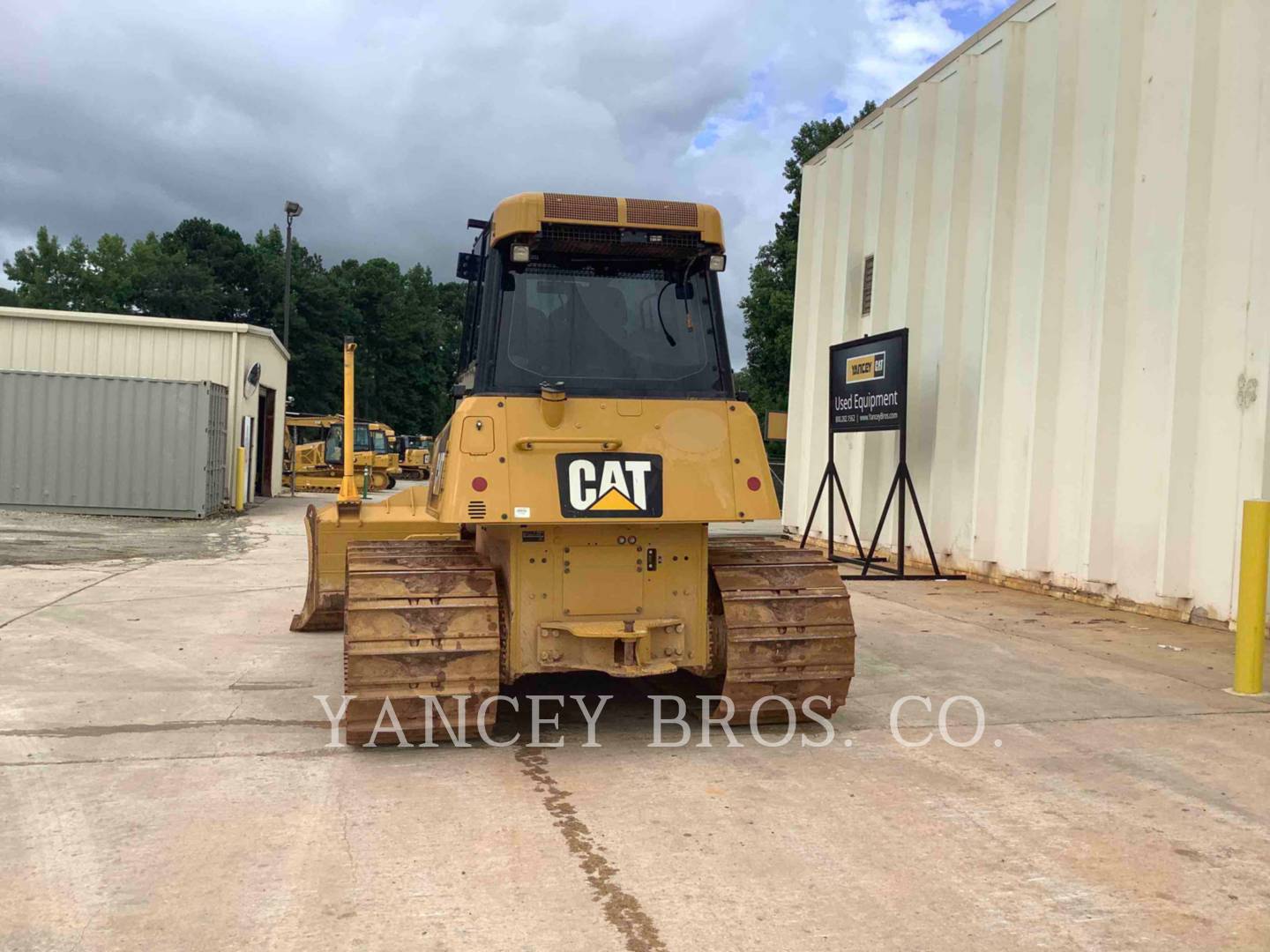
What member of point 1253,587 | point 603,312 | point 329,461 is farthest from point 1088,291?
point 329,461

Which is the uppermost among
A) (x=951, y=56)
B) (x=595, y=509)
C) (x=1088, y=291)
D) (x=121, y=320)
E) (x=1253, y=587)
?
(x=951, y=56)

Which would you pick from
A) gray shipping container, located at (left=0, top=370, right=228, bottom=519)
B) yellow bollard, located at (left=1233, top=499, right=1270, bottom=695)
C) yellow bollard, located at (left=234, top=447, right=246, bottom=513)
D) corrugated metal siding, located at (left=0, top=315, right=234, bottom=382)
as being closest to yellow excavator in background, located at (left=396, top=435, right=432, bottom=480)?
yellow bollard, located at (left=234, top=447, right=246, bottom=513)

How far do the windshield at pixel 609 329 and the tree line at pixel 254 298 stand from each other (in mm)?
62910

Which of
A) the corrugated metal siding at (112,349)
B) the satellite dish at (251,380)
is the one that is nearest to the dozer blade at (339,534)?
the corrugated metal siding at (112,349)

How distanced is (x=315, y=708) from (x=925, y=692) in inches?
156

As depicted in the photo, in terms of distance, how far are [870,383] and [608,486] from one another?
394 inches

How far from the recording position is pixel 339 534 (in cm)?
883

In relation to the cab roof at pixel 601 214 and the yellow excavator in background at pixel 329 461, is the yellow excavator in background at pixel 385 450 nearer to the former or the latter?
the yellow excavator in background at pixel 329 461

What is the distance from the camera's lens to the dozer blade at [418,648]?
5.23m

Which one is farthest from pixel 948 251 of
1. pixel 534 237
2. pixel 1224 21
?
pixel 534 237

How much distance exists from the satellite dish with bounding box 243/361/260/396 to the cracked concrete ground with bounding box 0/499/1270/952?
59.4 feet

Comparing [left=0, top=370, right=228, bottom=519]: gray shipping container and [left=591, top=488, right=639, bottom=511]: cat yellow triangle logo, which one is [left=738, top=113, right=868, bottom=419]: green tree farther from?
[left=591, top=488, right=639, bottom=511]: cat yellow triangle logo

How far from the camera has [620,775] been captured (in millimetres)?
5176

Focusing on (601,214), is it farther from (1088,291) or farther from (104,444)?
(104,444)
